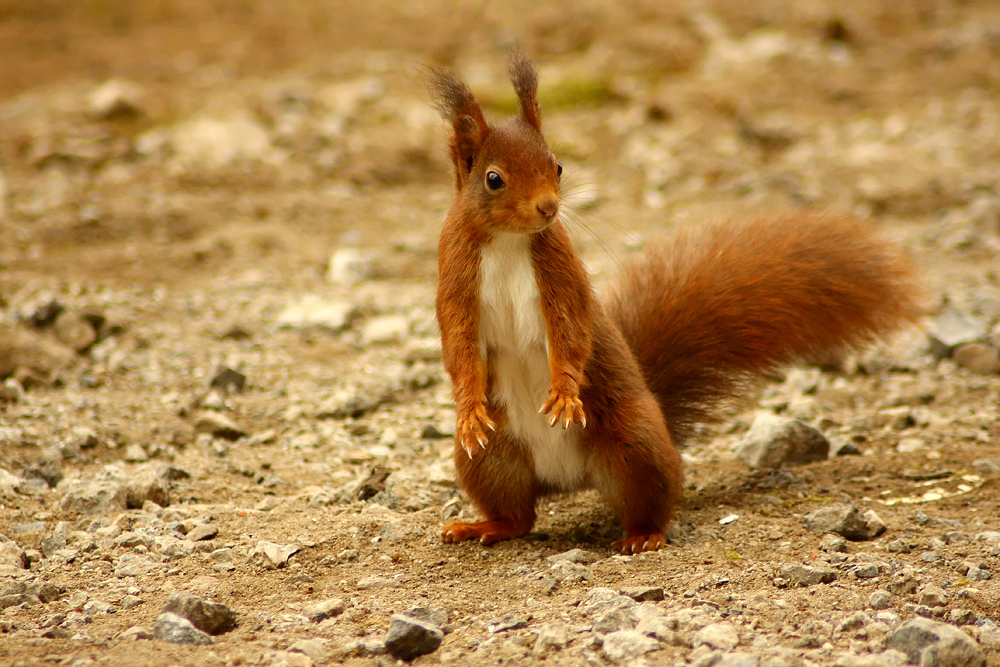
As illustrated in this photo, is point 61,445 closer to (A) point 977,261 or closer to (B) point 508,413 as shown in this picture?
(B) point 508,413

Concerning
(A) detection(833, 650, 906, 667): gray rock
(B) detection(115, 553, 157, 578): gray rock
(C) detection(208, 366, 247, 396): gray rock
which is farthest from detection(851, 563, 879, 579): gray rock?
(C) detection(208, 366, 247, 396): gray rock

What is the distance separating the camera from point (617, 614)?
2340 mm

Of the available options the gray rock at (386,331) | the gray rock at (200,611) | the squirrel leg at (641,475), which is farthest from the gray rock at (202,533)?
the gray rock at (386,331)

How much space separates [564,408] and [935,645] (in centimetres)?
106

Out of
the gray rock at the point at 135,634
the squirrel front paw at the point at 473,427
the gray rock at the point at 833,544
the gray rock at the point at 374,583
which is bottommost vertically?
the gray rock at the point at 833,544

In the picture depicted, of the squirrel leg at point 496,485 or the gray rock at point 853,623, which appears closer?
the gray rock at point 853,623

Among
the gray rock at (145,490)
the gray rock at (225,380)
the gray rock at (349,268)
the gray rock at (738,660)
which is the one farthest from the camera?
the gray rock at (349,268)

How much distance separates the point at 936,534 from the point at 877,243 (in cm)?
108

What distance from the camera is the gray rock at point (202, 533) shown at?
9.67 feet

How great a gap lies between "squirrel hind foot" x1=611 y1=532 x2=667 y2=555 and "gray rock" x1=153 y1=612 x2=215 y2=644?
119cm

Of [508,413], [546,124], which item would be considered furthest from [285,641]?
[546,124]

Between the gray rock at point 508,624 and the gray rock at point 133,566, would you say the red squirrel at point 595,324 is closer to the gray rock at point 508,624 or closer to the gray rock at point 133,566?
the gray rock at point 508,624

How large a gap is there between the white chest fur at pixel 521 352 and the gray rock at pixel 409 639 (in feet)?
2.72

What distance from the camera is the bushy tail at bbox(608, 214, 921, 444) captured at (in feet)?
10.9
